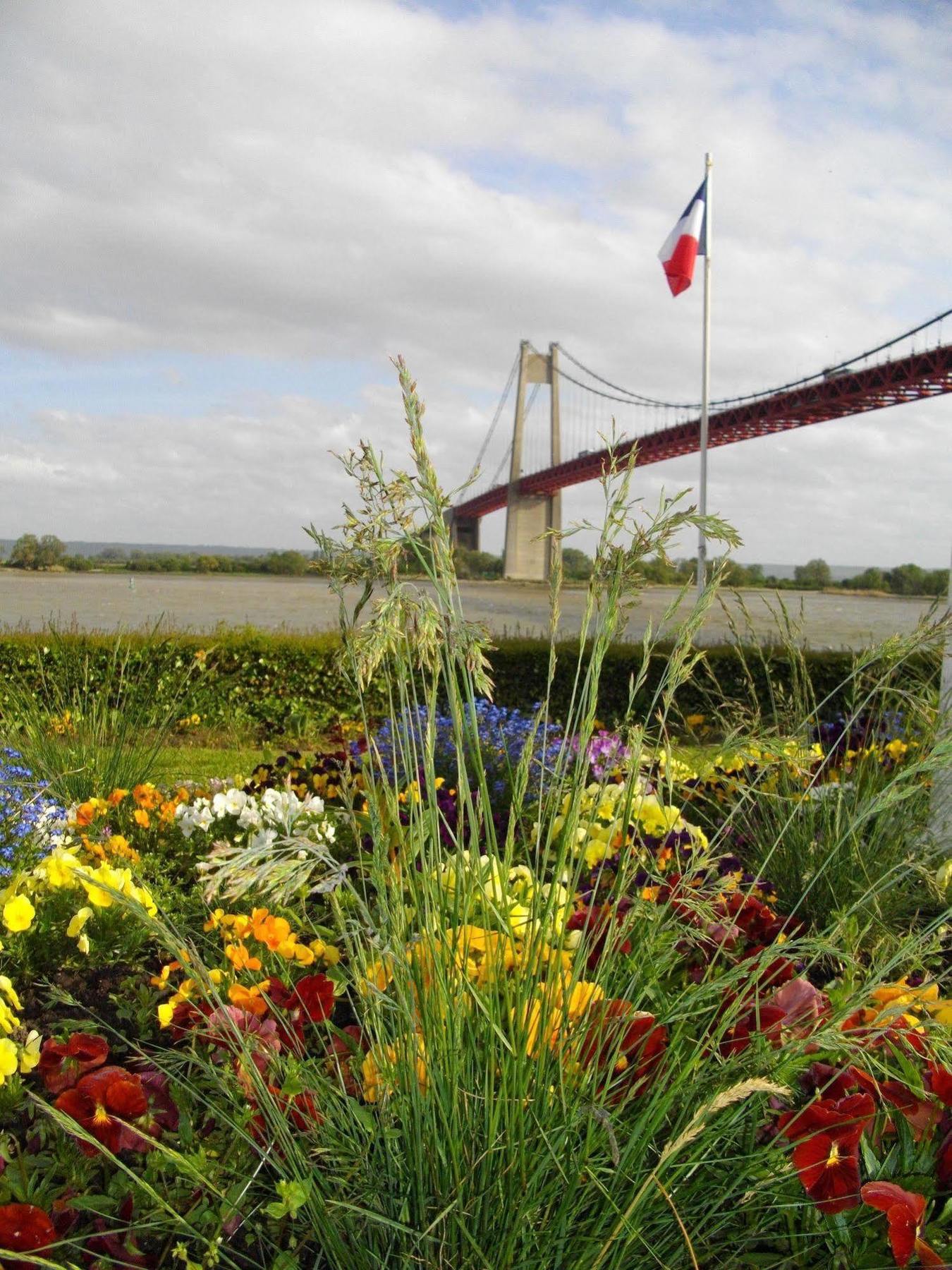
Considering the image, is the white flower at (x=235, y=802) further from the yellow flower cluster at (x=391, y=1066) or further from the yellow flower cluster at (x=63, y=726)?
the yellow flower cluster at (x=391, y=1066)

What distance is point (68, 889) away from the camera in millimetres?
1975

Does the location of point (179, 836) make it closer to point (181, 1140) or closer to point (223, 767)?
point (181, 1140)

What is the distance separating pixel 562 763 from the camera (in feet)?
4.11

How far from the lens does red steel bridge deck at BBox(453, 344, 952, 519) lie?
15883 mm

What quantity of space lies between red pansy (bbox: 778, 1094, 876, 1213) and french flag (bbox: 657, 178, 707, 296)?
41.5 feet

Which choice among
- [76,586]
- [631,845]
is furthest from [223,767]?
[76,586]

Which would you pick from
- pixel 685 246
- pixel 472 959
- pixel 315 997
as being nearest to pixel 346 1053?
pixel 315 997

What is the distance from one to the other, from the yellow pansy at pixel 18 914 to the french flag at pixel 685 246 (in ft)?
40.9

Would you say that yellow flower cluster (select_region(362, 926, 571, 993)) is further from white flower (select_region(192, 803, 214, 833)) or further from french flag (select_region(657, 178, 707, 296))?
french flag (select_region(657, 178, 707, 296))

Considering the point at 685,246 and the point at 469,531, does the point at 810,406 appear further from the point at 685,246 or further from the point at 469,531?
the point at 469,531

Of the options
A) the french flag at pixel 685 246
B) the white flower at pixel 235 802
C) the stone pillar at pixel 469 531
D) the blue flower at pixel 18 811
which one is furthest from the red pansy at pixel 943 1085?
the stone pillar at pixel 469 531

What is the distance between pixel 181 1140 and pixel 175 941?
0.39m

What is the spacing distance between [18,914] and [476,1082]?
86 centimetres

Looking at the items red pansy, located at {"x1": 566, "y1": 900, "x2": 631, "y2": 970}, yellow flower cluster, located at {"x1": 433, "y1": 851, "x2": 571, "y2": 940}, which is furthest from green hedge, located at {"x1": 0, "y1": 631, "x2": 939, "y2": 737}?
yellow flower cluster, located at {"x1": 433, "y1": 851, "x2": 571, "y2": 940}
